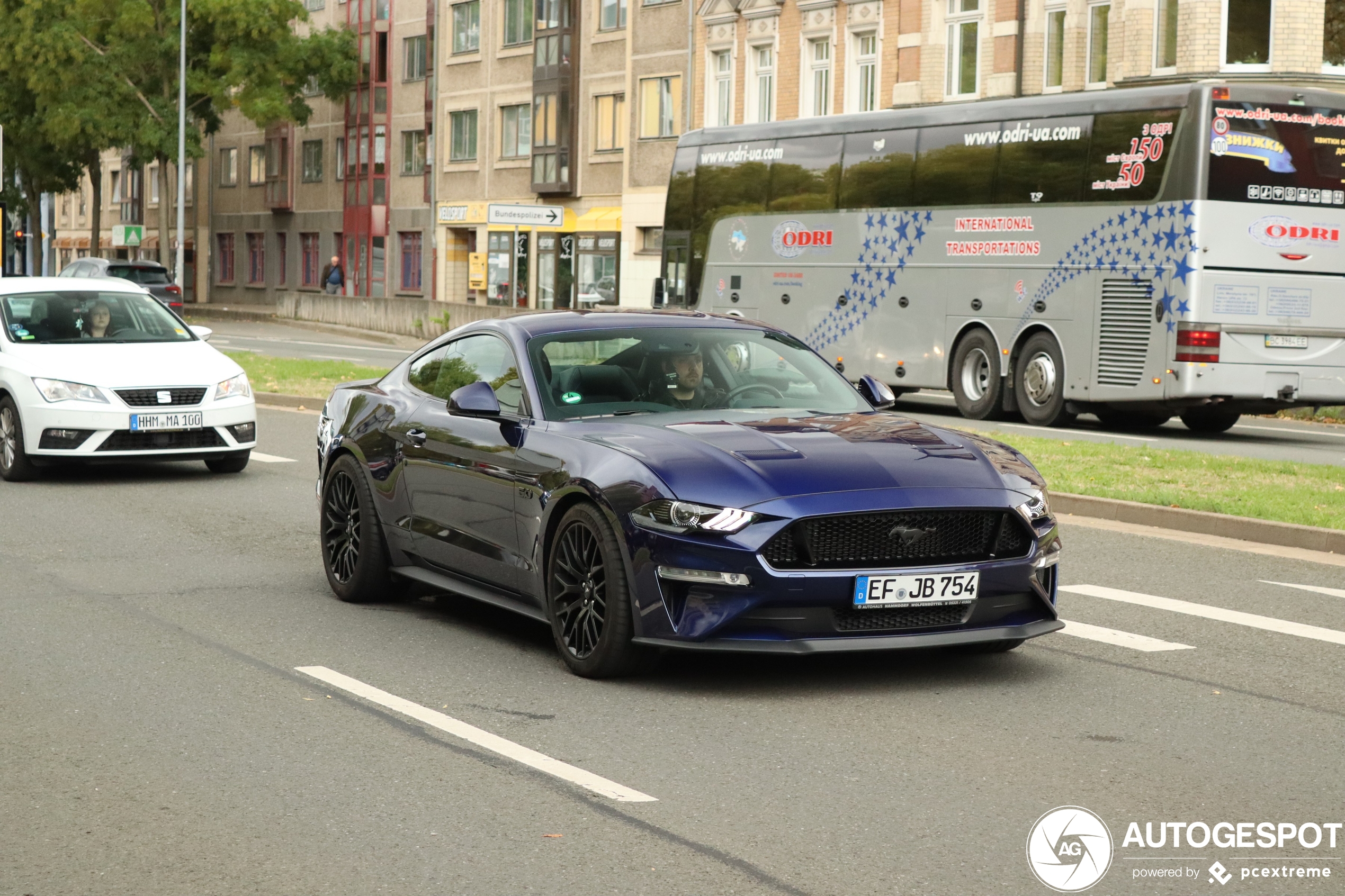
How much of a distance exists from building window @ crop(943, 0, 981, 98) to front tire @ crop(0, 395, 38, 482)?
28894mm

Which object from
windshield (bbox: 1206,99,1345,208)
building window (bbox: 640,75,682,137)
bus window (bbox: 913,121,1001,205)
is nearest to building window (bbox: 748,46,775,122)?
building window (bbox: 640,75,682,137)

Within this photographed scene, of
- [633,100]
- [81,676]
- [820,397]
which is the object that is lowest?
[81,676]

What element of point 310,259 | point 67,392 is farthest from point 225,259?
point 67,392

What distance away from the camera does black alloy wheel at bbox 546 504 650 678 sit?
7.12 metres

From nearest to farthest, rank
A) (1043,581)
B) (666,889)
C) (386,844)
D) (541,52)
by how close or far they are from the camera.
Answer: (666,889) < (386,844) < (1043,581) < (541,52)

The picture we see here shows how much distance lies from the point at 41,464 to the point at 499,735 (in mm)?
9328

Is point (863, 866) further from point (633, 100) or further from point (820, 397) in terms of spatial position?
point (633, 100)

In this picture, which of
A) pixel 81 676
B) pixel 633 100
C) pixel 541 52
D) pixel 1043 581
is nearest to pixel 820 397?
pixel 1043 581

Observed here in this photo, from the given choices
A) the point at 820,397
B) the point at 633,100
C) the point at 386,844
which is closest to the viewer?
the point at 386,844

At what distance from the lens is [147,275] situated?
46.4 m

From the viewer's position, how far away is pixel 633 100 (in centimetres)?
5178

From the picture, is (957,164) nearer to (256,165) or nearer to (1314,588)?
(1314,588)

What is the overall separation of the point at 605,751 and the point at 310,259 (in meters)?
66.3

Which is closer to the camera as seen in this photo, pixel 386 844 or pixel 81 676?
pixel 386 844
